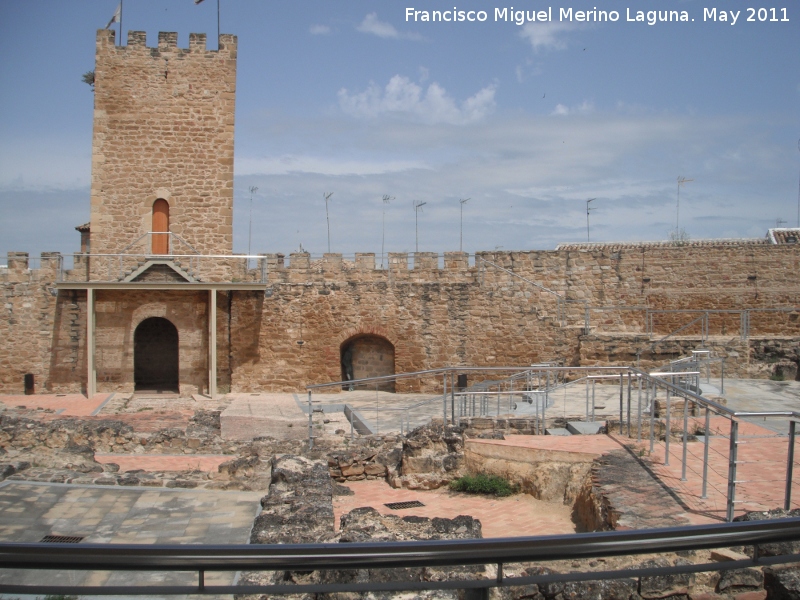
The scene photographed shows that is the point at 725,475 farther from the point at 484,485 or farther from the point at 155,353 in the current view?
the point at 155,353

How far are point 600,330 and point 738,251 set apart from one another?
453 centimetres

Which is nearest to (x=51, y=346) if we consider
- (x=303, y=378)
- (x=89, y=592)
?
(x=303, y=378)

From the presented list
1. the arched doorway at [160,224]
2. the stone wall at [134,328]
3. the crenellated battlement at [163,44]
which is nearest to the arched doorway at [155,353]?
the stone wall at [134,328]

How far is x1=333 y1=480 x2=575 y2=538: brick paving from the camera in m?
7.70

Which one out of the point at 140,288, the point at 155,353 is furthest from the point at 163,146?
the point at 155,353

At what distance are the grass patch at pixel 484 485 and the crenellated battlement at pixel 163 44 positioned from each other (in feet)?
48.6

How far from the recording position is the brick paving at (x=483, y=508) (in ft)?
25.3

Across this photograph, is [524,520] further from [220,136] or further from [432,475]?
[220,136]

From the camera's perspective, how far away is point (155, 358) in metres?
21.4

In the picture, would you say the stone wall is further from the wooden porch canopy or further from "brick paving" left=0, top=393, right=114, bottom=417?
"brick paving" left=0, top=393, right=114, bottom=417

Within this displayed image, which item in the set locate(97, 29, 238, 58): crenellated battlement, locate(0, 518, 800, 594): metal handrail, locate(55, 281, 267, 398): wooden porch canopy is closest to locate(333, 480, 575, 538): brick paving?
locate(0, 518, 800, 594): metal handrail

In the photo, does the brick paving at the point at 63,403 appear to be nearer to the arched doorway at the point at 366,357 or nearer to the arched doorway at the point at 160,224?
the arched doorway at the point at 160,224

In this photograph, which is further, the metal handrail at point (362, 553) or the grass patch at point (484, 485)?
the grass patch at point (484, 485)

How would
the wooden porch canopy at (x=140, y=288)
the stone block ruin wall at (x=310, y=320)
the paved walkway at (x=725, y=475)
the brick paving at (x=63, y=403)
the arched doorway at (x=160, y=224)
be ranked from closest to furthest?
1. the paved walkway at (x=725, y=475)
2. the brick paving at (x=63, y=403)
3. the wooden porch canopy at (x=140, y=288)
4. the stone block ruin wall at (x=310, y=320)
5. the arched doorway at (x=160, y=224)
